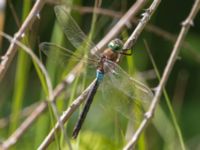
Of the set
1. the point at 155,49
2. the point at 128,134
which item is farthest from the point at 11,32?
the point at 128,134

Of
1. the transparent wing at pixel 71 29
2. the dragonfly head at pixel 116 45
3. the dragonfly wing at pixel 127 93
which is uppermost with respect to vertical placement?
the transparent wing at pixel 71 29

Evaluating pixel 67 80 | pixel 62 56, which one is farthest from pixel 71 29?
pixel 67 80

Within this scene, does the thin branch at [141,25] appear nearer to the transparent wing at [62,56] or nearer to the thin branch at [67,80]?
the thin branch at [67,80]

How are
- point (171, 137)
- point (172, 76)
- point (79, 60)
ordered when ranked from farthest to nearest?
point (172, 76) → point (171, 137) → point (79, 60)

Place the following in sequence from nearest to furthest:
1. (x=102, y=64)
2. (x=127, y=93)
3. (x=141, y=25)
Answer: (x=141, y=25) < (x=127, y=93) < (x=102, y=64)

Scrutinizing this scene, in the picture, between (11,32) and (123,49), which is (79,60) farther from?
(11,32)

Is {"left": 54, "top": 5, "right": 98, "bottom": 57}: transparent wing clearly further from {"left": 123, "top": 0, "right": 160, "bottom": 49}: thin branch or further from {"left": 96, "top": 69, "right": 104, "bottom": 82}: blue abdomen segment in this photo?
{"left": 123, "top": 0, "right": 160, "bottom": 49}: thin branch

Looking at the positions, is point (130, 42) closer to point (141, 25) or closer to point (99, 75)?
point (141, 25)

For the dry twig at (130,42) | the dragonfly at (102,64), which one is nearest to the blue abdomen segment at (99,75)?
the dragonfly at (102,64)
